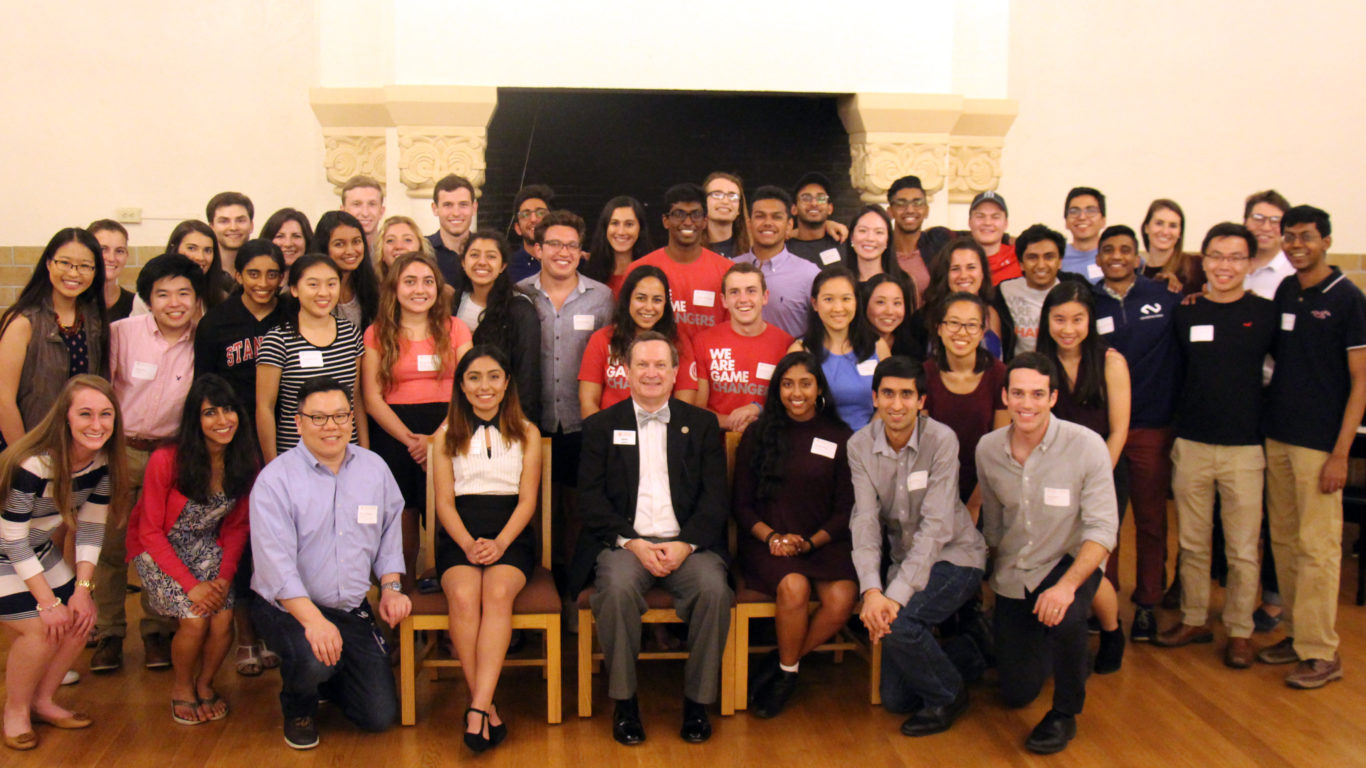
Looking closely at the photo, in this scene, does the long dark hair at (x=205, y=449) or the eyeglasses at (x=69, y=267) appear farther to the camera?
the eyeglasses at (x=69, y=267)

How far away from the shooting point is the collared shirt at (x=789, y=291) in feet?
11.8

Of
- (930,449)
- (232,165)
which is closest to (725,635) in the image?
(930,449)

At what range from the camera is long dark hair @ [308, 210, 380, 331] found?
3420mm

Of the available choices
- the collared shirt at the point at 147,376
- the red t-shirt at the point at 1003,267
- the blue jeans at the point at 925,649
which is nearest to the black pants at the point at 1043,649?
the blue jeans at the point at 925,649

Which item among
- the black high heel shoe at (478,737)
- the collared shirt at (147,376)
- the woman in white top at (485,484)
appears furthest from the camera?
the collared shirt at (147,376)

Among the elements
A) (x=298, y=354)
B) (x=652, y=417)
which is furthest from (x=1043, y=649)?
(x=298, y=354)

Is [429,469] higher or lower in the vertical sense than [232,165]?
lower

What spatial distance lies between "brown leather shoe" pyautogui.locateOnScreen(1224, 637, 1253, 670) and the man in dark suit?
162 cm

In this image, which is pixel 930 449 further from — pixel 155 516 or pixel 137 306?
pixel 137 306

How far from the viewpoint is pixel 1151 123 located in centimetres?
566

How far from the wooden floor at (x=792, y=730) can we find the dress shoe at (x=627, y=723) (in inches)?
1.3

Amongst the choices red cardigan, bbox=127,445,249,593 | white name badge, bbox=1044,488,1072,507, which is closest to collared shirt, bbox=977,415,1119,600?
white name badge, bbox=1044,488,1072,507

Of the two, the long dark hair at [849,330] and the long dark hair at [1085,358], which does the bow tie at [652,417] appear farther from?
the long dark hair at [1085,358]

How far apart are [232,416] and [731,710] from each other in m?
1.58
